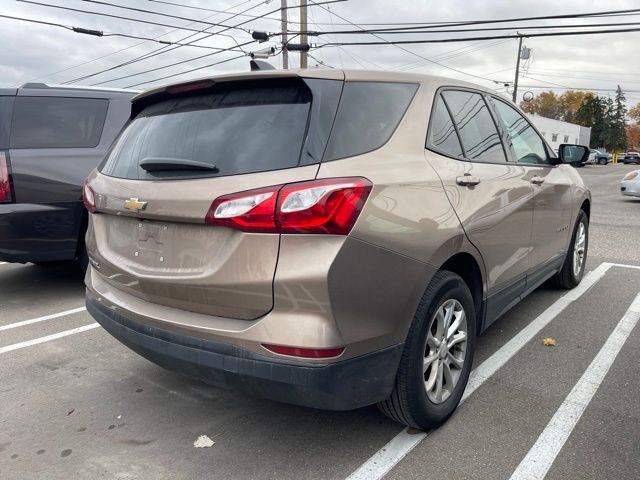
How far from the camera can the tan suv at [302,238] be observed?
6.70ft

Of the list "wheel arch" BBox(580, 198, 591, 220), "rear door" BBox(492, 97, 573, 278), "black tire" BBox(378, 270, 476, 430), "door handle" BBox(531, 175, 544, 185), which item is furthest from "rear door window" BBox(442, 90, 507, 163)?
"wheel arch" BBox(580, 198, 591, 220)

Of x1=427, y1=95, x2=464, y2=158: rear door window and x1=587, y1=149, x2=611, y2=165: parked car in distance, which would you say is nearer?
x1=427, y1=95, x2=464, y2=158: rear door window

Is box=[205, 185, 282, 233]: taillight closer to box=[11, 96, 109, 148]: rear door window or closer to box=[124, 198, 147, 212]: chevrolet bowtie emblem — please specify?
box=[124, 198, 147, 212]: chevrolet bowtie emblem

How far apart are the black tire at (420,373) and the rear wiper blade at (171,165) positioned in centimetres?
116

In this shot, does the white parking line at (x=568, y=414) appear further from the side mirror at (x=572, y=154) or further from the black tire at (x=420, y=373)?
the side mirror at (x=572, y=154)

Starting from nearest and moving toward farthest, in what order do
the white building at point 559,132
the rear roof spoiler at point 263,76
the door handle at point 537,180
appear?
the rear roof spoiler at point 263,76, the door handle at point 537,180, the white building at point 559,132

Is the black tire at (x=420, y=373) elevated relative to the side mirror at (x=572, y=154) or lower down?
lower down

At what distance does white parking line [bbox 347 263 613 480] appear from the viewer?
2.43 meters

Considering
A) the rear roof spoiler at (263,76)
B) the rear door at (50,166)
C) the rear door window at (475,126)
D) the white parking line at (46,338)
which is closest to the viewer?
the rear roof spoiler at (263,76)

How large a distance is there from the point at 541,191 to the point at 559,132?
58579mm

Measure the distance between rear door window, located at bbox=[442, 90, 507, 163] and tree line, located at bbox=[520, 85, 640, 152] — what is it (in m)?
76.5

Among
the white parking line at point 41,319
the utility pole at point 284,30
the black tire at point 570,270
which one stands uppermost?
the utility pole at point 284,30

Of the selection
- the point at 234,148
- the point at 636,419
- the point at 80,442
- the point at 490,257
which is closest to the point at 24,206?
the point at 80,442

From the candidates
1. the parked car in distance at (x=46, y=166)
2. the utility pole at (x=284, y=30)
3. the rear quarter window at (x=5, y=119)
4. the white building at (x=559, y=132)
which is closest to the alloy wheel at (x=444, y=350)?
the parked car in distance at (x=46, y=166)
